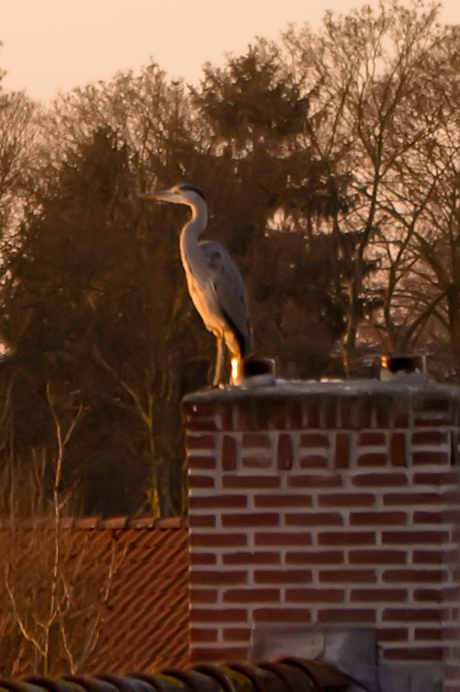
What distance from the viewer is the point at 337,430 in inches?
191

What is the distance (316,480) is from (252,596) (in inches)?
14.4

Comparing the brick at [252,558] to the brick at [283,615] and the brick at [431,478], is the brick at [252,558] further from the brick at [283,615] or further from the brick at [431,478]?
the brick at [431,478]

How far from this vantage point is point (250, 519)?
4918 millimetres

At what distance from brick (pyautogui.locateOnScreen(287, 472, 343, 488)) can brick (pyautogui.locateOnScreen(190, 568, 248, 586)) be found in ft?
0.94

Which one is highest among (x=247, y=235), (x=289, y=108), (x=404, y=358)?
(x=289, y=108)

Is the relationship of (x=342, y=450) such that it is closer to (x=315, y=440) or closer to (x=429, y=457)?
(x=315, y=440)

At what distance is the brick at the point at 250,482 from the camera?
193 inches

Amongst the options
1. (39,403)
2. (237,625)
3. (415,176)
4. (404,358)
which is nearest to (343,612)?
(237,625)

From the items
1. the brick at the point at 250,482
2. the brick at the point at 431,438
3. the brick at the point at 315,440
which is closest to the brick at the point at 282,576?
the brick at the point at 250,482

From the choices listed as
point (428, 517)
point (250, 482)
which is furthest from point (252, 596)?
point (428, 517)

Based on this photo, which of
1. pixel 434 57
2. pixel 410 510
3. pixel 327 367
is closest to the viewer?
pixel 410 510

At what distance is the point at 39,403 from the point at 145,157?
5.29 meters

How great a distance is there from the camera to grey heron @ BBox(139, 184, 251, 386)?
28.8 feet

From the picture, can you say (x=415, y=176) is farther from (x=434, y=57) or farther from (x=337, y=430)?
(x=337, y=430)
